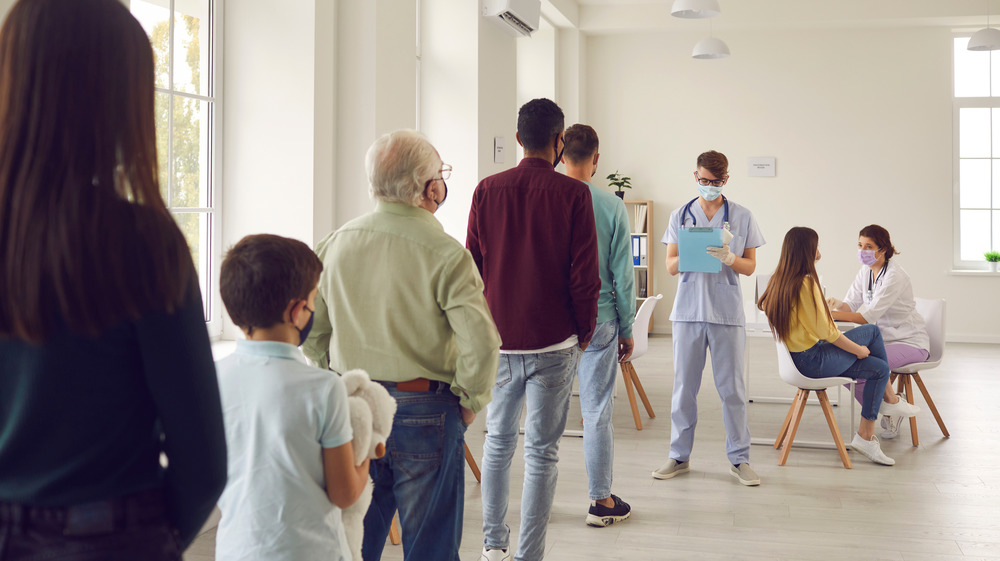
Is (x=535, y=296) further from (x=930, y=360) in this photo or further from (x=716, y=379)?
(x=930, y=360)

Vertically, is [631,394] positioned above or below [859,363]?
below

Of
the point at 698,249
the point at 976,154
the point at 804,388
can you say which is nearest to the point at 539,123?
the point at 698,249

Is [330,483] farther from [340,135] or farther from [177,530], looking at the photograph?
[340,135]

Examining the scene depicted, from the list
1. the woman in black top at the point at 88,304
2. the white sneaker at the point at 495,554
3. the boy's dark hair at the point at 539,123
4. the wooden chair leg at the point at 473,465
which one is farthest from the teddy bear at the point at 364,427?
the wooden chair leg at the point at 473,465

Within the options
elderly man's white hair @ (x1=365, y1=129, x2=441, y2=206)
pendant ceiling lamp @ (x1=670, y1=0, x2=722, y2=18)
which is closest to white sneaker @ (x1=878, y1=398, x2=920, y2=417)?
pendant ceiling lamp @ (x1=670, y1=0, x2=722, y2=18)

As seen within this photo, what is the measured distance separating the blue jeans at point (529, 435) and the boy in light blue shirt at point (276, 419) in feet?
3.83

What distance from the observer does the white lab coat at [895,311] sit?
4676mm

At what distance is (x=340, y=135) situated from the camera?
4.04m

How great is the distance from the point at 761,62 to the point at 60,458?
30.3ft

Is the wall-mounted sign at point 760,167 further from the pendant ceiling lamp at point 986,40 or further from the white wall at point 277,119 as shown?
the white wall at point 277,119

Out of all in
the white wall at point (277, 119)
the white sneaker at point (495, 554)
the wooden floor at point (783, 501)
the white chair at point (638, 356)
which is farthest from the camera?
the white chair at point (638, 356)

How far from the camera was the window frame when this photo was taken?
8773 mm

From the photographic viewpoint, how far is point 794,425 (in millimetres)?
4309

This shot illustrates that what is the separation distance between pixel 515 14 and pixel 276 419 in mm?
5045
